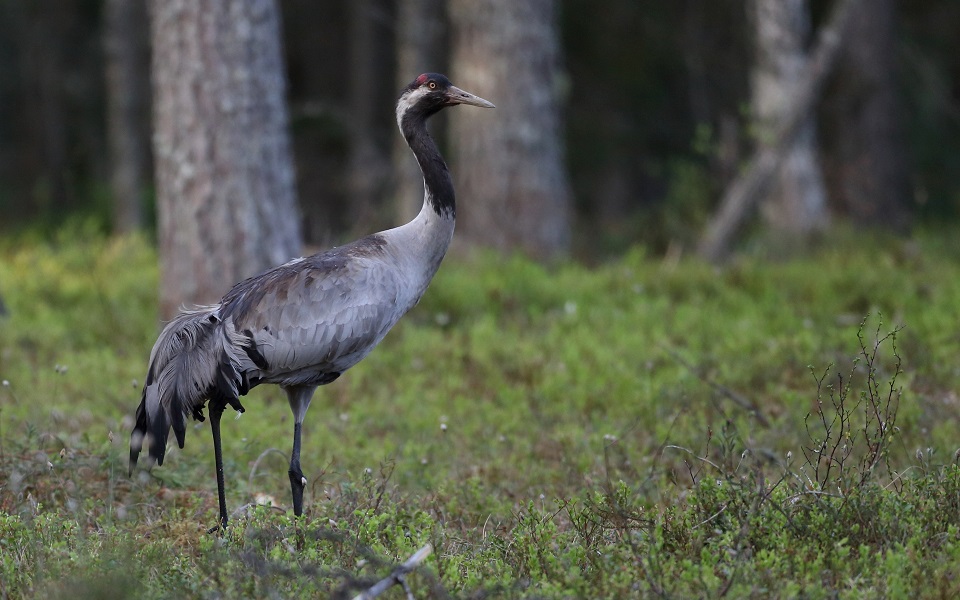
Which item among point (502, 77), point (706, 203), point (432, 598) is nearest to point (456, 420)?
point (432, 598)

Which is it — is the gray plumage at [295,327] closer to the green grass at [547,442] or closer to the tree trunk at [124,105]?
the green grass at [547,442]

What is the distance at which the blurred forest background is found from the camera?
1166 cm

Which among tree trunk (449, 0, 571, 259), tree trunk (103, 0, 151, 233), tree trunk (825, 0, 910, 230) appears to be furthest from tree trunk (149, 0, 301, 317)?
tree trunk (825, 0, 910, 230)

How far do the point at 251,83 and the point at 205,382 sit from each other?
4.15m

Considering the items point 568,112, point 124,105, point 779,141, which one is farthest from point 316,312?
point 568,112

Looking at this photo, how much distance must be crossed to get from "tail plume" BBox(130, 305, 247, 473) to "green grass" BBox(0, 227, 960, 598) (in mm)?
356

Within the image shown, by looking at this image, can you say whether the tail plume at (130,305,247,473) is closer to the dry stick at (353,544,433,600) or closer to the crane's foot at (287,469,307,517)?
the crane's foot at (287,469,307,517)

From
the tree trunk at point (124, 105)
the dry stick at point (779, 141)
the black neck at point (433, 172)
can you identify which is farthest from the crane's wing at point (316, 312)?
the tree trunk at point (124, 105)

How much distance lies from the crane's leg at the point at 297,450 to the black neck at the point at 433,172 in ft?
3.75

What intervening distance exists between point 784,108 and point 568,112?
23.8ft

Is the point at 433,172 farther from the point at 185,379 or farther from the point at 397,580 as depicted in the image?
the point at 397,580

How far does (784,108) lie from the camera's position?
11594 millimetres

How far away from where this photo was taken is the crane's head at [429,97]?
5793 mm

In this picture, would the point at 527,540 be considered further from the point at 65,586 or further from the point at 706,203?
the point at 706,203
